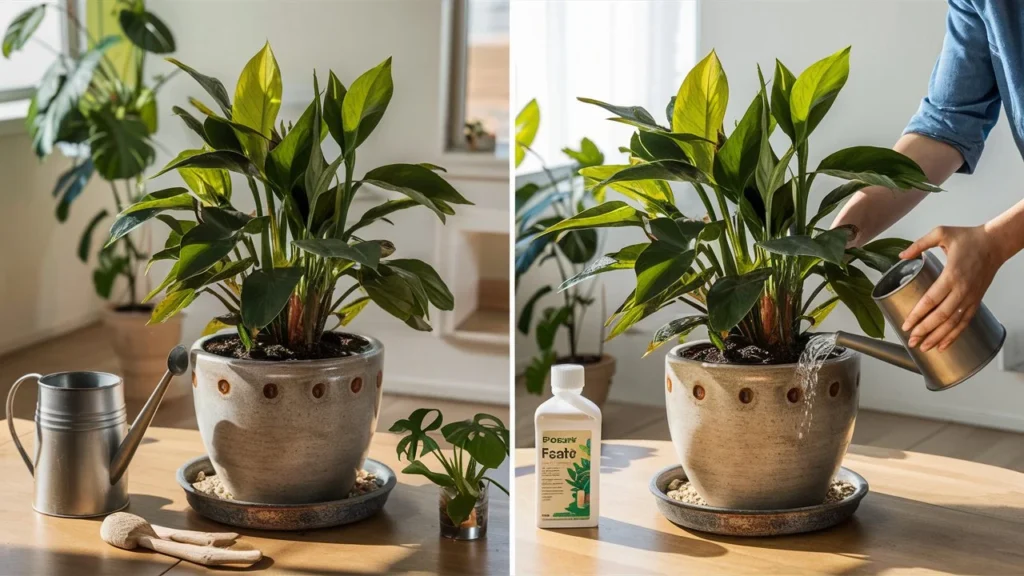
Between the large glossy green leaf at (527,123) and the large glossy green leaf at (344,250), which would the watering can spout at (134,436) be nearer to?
the large glossy green leaf at (344,250)

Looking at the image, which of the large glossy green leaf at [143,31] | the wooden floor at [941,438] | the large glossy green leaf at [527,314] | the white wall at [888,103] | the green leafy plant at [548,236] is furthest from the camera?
the large glossy green leaf at [143,31]

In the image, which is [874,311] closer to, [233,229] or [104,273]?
[233,229]

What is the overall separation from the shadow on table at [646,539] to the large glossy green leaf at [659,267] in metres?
0.25

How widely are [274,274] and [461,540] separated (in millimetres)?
334

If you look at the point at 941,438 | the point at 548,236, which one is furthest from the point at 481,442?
the point at 548,236

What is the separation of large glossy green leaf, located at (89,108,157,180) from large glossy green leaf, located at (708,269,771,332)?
7.94 ft

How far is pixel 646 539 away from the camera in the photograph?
1016 millimetres

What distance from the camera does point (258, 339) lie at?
1139mm

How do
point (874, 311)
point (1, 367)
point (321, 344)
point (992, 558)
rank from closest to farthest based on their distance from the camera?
point (992, 558) < point (874, 311) < point (321, 344) < point (1, 367)

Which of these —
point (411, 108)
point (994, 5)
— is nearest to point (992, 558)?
point (994, 5)

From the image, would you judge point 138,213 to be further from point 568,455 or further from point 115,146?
point 115,146

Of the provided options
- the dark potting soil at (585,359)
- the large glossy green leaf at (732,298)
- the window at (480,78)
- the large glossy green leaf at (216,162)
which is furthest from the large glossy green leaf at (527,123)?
the large glossy green leaf at (732,298)

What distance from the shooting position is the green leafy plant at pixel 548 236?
8.50ft

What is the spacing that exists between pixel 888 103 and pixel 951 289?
4.78ft
